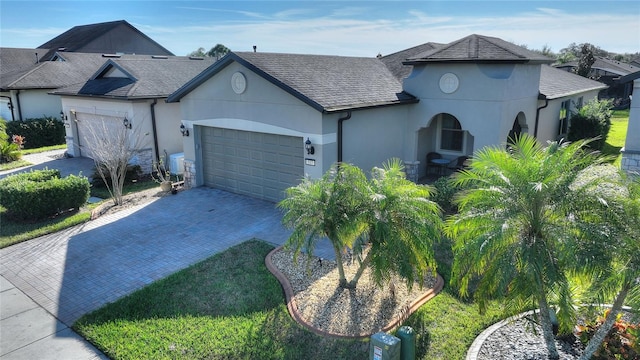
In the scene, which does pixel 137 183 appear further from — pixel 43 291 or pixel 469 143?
pixel 469 143

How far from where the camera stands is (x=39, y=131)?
2552 centimetres

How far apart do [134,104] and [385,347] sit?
15.3m

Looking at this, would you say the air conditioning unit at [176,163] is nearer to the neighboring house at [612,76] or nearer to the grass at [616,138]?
the grass at [616,138]

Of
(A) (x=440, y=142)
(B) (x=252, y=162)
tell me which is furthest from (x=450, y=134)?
(B) (x=252, y=162)

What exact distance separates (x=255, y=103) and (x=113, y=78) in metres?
10.5

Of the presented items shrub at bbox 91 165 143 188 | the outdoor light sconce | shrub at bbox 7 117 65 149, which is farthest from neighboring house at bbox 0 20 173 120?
the outdoor light sconce

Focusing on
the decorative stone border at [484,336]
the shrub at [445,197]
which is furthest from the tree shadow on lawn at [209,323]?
the shrub at [445,197]

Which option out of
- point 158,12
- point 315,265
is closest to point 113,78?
point 158,12

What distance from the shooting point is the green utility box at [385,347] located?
5.72 metres

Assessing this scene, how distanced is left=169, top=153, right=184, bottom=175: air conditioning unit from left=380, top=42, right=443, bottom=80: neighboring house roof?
9.27 metres

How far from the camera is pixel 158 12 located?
23.8 meters

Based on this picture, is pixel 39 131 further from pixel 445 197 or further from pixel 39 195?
pixel 445 197

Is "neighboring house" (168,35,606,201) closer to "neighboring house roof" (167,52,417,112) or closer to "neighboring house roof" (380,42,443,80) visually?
"neighboring house roof" (167,52,417,112)

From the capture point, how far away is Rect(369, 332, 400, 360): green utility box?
572cm
